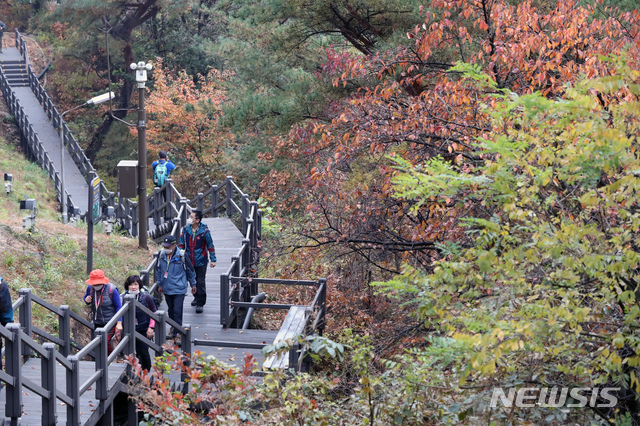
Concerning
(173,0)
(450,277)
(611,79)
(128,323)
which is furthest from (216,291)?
(173,0)

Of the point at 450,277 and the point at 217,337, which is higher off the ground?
the point at 450,277

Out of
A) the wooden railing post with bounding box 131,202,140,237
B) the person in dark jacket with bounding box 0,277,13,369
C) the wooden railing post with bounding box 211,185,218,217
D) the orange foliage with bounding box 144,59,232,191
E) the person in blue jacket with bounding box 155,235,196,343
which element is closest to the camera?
the person in dark jacket with bounding box 0,277,13,369

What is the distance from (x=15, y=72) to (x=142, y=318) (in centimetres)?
2991

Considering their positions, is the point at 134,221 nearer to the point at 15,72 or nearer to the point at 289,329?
the point at 289,329

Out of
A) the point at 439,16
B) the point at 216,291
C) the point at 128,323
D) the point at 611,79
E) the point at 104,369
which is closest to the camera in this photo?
the point at 611,79

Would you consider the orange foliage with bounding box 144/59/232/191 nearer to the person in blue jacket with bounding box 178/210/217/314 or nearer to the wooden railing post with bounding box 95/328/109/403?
the person in blue jacket with bounding box 178/210/217/314

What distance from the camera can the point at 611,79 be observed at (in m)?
3.48

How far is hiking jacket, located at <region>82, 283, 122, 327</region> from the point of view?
27.0ft

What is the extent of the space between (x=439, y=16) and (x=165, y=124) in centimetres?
1746

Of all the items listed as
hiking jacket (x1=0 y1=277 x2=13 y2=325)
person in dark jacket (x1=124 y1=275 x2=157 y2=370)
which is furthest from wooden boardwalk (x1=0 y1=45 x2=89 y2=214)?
hiking jacket (x1=0 y1=277 x2=13 y2=325)

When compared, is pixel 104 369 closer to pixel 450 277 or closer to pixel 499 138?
pixel 450 277

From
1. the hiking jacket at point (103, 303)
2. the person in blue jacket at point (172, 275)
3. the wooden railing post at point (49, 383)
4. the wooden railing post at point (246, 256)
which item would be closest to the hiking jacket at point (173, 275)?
the person in blue jacket at point (172, 275)

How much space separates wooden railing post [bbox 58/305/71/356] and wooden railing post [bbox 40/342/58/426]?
1.55 metres

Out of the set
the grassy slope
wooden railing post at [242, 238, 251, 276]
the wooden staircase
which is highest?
the wooden staircase
